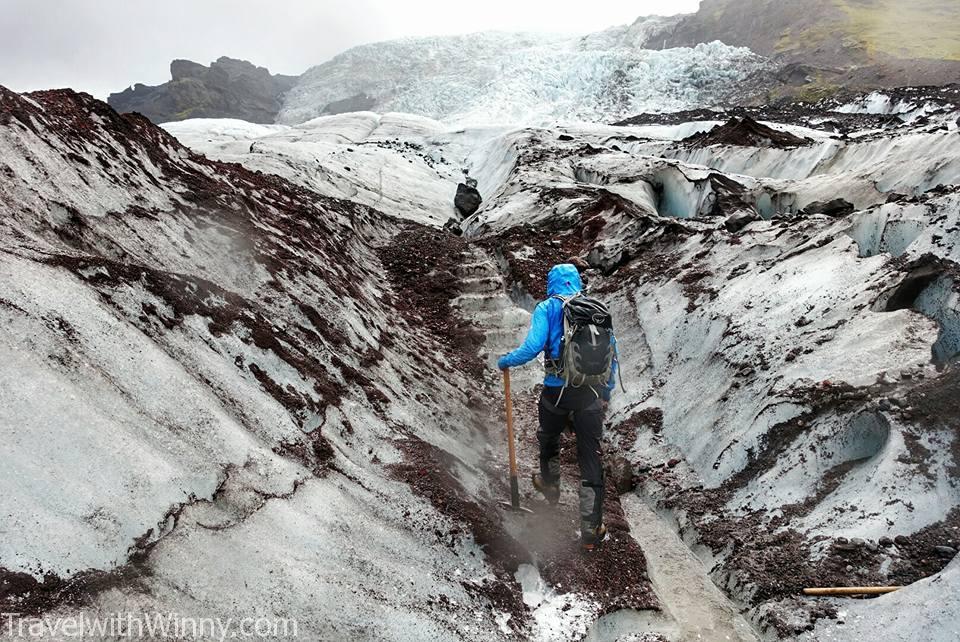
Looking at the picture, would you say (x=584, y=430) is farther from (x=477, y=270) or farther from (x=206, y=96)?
(x=206, y=96)

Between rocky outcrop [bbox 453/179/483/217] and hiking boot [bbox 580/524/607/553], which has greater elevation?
rocky outcrop [bbox 453/179/483/217]

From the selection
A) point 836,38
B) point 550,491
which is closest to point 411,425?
point 550,491

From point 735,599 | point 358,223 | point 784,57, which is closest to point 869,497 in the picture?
point 735,599

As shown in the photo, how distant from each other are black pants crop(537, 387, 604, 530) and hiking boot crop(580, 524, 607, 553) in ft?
0.13

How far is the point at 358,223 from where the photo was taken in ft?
51.1

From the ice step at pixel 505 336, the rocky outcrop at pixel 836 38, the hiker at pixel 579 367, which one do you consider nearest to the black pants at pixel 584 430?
the hiker at pixel 579 367

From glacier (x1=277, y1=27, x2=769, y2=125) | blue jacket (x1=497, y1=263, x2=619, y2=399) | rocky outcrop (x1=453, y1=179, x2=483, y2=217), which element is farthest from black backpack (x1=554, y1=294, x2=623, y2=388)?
glacier (x1=277, y1=27, x2=769, y2=125)

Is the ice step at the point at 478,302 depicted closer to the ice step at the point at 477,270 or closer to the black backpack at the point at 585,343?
the ice step at the point at 477,270

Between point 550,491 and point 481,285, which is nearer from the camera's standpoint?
point 550,491

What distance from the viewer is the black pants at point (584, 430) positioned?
5.55 meters

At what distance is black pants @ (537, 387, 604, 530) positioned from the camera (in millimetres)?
5547

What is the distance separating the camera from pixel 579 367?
5523mm

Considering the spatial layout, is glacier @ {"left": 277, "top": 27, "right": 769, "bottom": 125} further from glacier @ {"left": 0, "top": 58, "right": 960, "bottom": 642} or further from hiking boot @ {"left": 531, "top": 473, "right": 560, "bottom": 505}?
hiking boot @ {"left": 531, "top": 473, "right": 560, "bottom": 505}

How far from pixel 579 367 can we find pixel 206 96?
3377 inches
